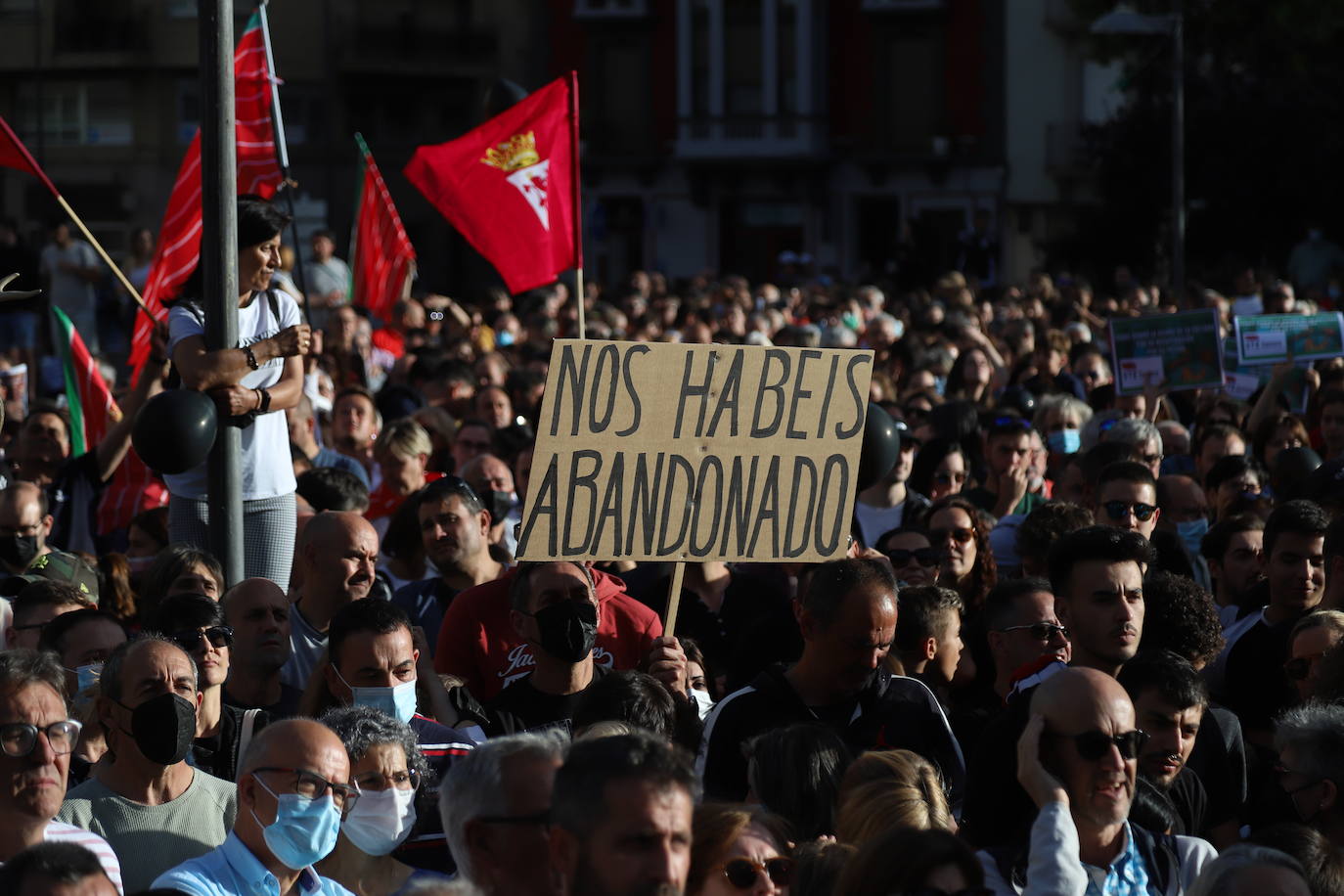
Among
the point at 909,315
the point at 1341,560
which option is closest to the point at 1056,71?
the point at 909,315

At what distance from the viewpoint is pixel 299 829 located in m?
4.55

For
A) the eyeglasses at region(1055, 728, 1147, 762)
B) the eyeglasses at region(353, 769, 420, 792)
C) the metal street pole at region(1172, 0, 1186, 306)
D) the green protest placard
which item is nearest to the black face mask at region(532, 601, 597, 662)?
the eyeglasses at region(353, 769, 420, 792)

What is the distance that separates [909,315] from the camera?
20.9 metres

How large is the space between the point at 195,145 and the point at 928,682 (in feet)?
20.8

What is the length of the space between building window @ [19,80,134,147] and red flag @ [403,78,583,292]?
1403 inches

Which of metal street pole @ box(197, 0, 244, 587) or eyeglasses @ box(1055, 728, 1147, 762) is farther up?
metal street pole @ box(197, 0, 244, 587)

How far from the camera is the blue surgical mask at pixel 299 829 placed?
4.55 metres

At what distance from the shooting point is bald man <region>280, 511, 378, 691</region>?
22.6ft

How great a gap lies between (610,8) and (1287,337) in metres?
36.1

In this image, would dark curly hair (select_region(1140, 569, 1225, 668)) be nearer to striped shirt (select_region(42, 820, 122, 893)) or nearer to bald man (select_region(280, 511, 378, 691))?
bald man (select_region(280, 511, 378, 691))

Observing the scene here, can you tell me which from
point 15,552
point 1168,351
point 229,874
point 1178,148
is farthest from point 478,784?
point 1178,148

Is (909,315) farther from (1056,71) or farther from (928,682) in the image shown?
(1056,71)

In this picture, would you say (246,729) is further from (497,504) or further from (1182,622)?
(497,504)

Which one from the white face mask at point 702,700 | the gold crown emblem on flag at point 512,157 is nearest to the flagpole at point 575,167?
the gold crown emblem on flag at point 512,157
